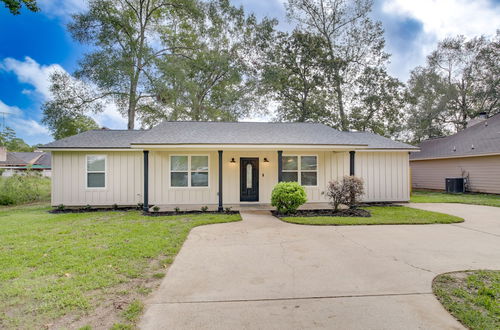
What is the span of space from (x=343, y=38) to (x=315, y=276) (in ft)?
67.8

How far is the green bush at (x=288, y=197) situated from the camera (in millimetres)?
7445

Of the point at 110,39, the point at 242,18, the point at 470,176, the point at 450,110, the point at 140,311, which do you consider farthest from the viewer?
the point at 450,110

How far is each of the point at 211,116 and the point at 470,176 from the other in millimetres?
17298

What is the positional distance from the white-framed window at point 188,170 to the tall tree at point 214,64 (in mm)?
8030

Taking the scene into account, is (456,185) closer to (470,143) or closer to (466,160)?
(466,160)

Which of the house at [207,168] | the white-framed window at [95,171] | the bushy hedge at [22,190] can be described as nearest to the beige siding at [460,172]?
the house at [207,168]

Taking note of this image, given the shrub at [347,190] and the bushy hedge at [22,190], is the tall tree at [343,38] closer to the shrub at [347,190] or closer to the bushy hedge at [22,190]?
the shrub at [347,190]

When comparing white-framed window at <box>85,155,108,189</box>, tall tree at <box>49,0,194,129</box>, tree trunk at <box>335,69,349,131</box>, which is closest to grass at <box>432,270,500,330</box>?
white-framed window at <box>85,155,108,189</box>

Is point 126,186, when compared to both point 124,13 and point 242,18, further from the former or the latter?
point 242,18

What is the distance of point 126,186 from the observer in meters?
9.20

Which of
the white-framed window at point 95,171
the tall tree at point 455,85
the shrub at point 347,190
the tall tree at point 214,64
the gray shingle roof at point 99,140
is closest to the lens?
the shrub at point 347,190

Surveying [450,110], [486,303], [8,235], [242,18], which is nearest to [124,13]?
[242,18]

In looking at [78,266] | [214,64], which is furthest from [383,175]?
[214,64]

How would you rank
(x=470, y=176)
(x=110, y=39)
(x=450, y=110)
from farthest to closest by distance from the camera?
(x=450, y=110), (x=110, y=39), (x=470, y=176)
